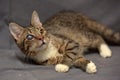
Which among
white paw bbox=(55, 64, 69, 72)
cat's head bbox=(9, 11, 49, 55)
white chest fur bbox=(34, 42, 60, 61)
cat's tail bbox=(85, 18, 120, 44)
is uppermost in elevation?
cat's tail bbox=(85, 18, 120, 44)

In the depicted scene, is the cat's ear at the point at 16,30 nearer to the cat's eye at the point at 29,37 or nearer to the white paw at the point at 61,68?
the cat's eye at the point at 29,37

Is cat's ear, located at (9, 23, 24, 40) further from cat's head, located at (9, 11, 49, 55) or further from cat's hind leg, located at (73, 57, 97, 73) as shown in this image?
cat's hind leg, located at (73, 57, 97, 73)

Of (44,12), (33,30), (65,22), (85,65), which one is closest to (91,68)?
(85,65)

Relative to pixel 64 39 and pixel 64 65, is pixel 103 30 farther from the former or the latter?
pixel 64 65

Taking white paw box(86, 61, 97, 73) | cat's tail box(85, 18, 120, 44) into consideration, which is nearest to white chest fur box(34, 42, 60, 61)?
white paw box(86, 61, 97, 73)

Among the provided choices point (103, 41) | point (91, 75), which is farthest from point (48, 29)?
point (91, 75)

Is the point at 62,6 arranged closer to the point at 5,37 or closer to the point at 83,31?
the point at 83,31

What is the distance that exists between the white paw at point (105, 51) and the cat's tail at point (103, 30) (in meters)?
0.10

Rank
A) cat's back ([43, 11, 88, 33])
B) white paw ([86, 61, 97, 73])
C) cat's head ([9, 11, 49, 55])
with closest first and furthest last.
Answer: white paw ([86, 61, 97, 73])
cat's head ([9, 11, 49, 55])
cat's back ([43, 11, 88, 33])

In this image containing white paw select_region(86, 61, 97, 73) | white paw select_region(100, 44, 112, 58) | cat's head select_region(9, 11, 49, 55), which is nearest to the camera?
white paw select_region(86, 61, 97, 73)

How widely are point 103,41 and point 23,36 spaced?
1.99 ft

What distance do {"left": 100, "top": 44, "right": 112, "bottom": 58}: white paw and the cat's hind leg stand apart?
0.20 meters

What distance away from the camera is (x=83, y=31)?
2.15m

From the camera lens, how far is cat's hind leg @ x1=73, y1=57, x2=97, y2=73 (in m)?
1.72
